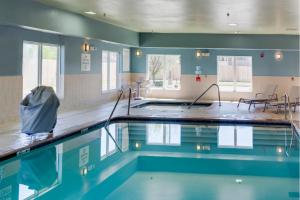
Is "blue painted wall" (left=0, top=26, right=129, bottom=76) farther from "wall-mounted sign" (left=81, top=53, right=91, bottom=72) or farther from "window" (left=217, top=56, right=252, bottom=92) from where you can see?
"window" (left=217, top=56, right=252, bottom=92)

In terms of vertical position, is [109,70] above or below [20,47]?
below

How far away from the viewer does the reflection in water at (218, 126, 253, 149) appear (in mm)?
8279

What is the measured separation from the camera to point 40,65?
10.3 m

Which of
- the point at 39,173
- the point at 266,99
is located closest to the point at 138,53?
the point at 266,99

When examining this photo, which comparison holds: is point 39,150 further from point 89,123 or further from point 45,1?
point 45,1

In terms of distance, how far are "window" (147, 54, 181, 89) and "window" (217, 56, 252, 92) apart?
5.74ft

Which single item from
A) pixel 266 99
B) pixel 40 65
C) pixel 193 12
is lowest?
pixel 266 99

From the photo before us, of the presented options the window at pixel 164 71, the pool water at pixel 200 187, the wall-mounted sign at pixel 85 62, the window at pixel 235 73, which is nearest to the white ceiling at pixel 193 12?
the wall-mounted sign at pixel 85 62

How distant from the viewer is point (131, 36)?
1388 centimetres

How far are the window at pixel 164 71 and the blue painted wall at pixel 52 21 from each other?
4383mm

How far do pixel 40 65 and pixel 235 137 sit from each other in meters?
5.19

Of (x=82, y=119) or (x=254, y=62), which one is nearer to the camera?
(x=82, y=119)

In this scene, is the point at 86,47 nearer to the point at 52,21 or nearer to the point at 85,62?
the point at 85,62

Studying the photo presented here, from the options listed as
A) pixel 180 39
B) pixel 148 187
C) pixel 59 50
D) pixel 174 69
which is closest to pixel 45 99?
pixel 148 187
